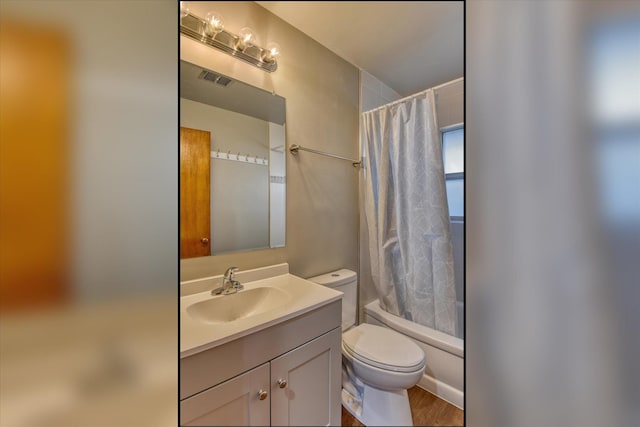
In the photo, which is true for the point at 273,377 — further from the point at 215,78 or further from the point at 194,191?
the point at 215,78

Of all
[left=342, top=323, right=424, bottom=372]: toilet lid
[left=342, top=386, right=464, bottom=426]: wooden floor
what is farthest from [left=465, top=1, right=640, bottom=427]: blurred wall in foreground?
[left=342, top=386, right=464, bottom=426]: wooden floor

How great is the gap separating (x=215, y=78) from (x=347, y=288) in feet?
3.37

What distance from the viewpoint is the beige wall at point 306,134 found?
86 centimetres

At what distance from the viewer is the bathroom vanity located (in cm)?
73

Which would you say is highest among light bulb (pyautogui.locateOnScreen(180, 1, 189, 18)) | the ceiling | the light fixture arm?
the ceiling

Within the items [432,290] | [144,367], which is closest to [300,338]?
[144,367]

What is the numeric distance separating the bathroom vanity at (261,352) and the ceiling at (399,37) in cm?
110

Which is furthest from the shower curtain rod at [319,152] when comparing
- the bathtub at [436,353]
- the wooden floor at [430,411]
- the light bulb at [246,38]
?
the wooden floor at [430,411]

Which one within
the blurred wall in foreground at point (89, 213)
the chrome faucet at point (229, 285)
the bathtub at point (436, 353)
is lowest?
the bathtub at point (436, 353)

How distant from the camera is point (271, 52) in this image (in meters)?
0.92

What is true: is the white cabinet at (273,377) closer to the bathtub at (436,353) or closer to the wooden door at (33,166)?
the bathtub at (436,353)

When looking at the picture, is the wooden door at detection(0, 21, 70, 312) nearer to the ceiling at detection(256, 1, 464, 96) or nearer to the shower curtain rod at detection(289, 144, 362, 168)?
the shower curtain rod at detection(289, 144, 362, 168)

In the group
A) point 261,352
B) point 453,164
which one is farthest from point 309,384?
point 453,164

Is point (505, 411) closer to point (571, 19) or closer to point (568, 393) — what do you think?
point (568, 393)
